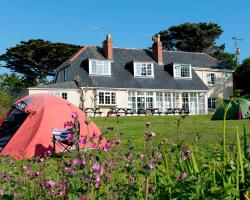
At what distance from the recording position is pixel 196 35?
5575cm

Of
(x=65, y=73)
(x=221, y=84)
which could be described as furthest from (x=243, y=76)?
(x=65, y=73)

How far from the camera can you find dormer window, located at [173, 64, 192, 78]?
35969 millimetres

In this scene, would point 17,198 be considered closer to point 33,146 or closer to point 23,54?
point 33,146

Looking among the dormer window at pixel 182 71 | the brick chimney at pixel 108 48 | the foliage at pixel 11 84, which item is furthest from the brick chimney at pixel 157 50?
the foliage at pixel 11 84

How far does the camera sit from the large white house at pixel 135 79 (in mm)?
32375

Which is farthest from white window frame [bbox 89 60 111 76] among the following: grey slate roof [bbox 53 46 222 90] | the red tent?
the red tent

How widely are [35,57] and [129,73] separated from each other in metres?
16.4

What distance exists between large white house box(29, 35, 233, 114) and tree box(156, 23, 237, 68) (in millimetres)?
17411

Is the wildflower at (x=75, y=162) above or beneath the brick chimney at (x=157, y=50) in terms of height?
beneath

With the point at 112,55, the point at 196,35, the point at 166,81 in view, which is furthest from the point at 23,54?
the point at 196,35

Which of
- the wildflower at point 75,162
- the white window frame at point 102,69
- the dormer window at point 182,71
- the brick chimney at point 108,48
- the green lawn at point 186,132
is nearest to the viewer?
the wildflower at point 75,162

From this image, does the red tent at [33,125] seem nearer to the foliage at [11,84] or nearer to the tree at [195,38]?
the foliage at [11,84]

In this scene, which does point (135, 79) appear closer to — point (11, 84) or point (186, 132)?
point (11, 84)

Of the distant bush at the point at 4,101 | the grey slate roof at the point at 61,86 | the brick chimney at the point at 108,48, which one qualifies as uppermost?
the brick chimney at the point at 108,48
